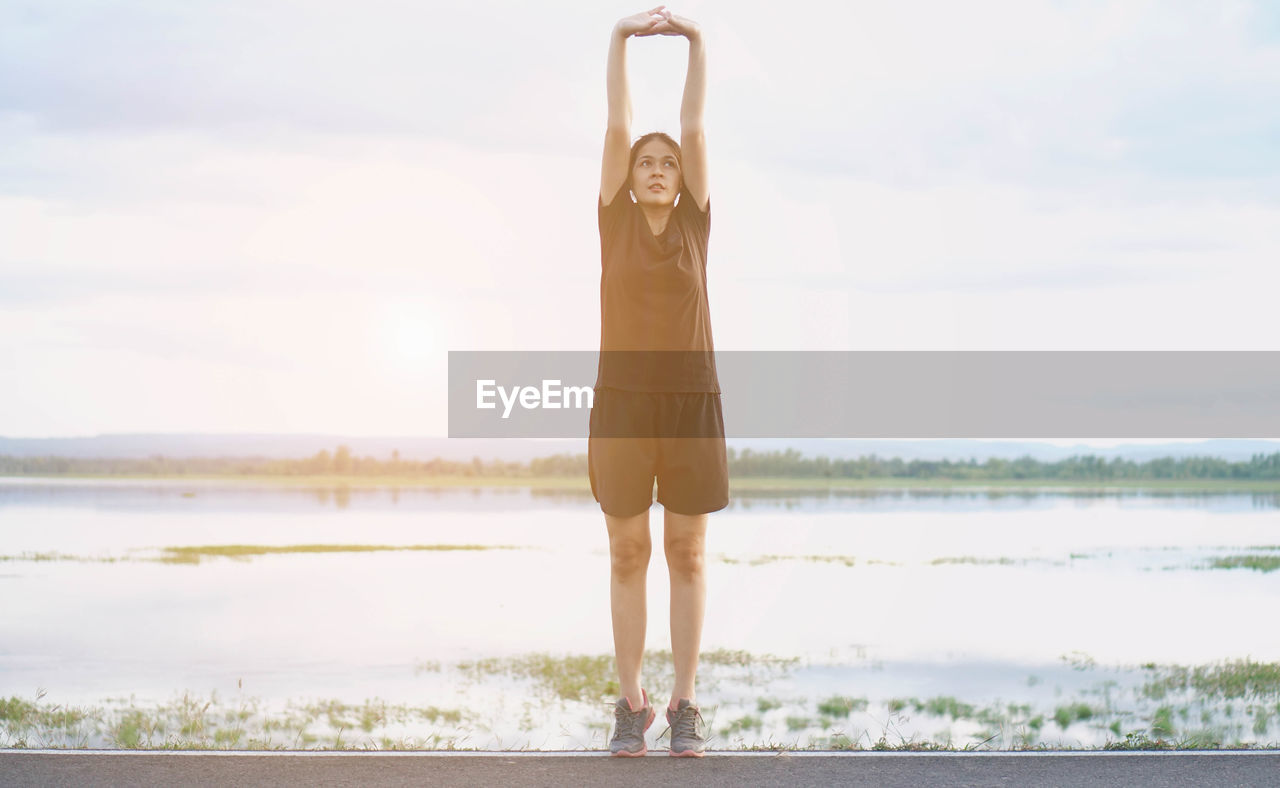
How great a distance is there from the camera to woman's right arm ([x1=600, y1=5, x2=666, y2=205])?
9.51 feet

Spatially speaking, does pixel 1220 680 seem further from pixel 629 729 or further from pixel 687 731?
pixel 629 729

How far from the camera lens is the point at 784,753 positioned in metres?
2.90

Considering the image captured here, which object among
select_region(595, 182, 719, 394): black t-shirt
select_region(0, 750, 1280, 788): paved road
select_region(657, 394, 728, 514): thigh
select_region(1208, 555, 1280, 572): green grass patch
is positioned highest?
select_region(595, 182, 719, 394): black t-shirt

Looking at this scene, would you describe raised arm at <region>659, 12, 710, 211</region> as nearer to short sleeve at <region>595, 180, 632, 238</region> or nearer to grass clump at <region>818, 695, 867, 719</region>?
short sleeve at <region>595, 180, 632, 238</region>

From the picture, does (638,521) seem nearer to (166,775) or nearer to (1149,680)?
(166,775)

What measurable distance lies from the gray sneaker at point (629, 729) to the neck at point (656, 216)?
4.49 feet

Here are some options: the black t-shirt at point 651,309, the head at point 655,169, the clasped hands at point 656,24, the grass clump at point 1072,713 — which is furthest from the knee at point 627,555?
the grass clump at point 1072,713

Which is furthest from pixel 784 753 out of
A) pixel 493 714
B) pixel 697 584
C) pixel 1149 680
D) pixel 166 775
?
pixel 1149 680

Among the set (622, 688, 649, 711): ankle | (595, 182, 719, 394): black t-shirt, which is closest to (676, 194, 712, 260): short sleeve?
(595, 182, 719, 394): black t-shirt

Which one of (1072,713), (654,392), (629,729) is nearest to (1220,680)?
(1072,713)

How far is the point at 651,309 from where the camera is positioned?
297 centimetres

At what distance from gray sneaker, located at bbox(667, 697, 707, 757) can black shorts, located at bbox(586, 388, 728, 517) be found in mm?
571

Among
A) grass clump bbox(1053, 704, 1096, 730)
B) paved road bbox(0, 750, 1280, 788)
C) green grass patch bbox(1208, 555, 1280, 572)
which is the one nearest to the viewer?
paved road bbox(0, 750, 1280, 788)

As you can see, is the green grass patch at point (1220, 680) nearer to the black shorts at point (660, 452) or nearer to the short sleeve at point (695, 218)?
the black shorts at point (660, 452)
